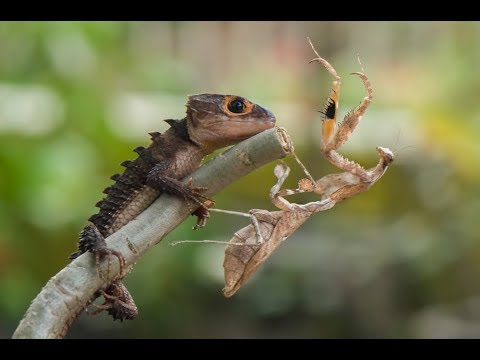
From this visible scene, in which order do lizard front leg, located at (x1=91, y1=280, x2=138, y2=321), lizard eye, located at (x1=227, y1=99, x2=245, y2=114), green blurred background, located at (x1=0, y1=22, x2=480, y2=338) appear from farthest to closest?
green blurred background, located at (x1=0, y1=22, x2=480, y2=338) < lizard eye, located at (x1=227, y1=99, x2=245, y2=114) < lizard front leg, located at (x1=91, y1=280, x2=138, y2=321)

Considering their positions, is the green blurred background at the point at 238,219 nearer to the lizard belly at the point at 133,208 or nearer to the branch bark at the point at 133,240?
the lizard belly at the point at 133,208

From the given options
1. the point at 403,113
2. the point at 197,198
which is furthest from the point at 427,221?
the point at 197,198

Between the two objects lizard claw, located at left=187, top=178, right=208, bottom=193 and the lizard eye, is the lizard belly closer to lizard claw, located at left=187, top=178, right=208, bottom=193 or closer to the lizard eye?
the lizard eye

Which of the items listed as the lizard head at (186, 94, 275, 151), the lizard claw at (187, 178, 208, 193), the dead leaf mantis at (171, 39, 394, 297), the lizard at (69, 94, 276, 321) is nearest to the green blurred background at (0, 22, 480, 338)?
the lizard at (69, 94, 276, 321)

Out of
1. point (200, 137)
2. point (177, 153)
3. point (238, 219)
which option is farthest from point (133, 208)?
point (238, 219)

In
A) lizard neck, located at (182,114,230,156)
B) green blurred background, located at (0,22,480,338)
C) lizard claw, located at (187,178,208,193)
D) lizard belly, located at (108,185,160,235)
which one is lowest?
green blurred background, located at (0,22,480,338)

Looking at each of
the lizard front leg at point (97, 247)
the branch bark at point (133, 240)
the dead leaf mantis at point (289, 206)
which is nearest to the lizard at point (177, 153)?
the dead leaf mantis at point (289, 206)

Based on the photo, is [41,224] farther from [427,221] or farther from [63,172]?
[427,221]
